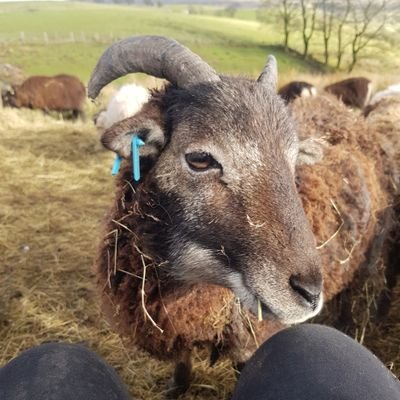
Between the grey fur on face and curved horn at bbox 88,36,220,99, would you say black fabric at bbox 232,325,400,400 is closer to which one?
the grey fur on face

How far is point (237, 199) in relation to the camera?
225 cm

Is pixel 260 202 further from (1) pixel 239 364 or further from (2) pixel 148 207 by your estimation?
(1) pixel 239 364

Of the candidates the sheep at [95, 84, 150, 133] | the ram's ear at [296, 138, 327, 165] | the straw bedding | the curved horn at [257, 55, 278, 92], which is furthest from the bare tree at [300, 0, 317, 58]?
the ram's ear at [296, 138, 327, 165]

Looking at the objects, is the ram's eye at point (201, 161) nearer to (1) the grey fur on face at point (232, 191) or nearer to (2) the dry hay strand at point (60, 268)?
(1) the grey fur on face at point (232, 191)

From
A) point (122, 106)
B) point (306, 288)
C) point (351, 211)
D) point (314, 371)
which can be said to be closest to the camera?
point (314, 371)

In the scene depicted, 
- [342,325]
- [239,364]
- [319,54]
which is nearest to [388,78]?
[319,54]

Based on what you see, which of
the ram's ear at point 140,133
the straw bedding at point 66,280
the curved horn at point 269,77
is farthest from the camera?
the straw bedding at point 66,280

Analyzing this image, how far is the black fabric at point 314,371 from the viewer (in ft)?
5.54

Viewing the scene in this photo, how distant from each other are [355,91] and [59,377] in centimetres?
1686

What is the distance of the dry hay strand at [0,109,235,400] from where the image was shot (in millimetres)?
3900

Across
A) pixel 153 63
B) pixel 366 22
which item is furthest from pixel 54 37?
pixel 153 63

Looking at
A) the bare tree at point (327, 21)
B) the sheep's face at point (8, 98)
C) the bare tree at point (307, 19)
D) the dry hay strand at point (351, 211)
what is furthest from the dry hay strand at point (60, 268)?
the bare tree at point (307, 19)

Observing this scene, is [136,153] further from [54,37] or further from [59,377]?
[54,37]

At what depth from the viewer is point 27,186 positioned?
→ 27.7 feet
